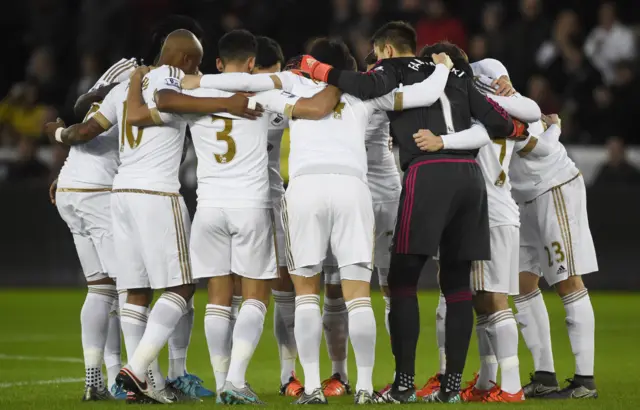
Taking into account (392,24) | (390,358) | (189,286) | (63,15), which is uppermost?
(63,15)

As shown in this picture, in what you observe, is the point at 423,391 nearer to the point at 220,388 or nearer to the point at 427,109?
the point at 220,388

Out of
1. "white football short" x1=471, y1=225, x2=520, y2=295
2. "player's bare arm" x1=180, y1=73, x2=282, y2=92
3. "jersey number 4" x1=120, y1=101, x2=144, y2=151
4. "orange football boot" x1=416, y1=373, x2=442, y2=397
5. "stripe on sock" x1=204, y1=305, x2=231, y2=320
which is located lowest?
"orange football boot" x1=416, y1=373, x2=442, y2=397

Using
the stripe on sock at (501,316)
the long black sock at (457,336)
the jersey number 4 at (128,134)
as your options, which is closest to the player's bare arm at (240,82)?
the jersey number 4 at (128,134)

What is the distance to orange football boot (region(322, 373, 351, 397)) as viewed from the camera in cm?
848

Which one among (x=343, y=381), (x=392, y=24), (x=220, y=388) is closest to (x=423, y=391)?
(x=343, y=381)

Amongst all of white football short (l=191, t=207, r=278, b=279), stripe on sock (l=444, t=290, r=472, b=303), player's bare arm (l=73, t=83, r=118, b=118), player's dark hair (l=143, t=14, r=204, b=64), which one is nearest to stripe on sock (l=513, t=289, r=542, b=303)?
stripe on sock (l=444, t=290, r=472, b=303)

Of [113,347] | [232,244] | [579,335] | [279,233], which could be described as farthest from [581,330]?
[113,347]

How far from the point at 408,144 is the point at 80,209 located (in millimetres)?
2489

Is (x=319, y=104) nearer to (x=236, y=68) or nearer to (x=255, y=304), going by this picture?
(x=236, y=68)

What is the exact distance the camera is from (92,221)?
8578 millimetres

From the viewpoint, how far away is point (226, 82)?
7770mm

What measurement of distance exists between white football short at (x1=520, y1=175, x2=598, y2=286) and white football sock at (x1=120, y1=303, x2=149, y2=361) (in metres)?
2.86

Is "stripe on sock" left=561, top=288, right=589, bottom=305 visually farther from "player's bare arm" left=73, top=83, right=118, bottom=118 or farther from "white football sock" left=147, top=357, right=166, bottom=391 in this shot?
"player's bare arm" left=73, top=83, right=118, bottom=118

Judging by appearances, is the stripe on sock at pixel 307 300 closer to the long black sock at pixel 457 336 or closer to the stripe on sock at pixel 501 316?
the long black sock at pixel 457 336
